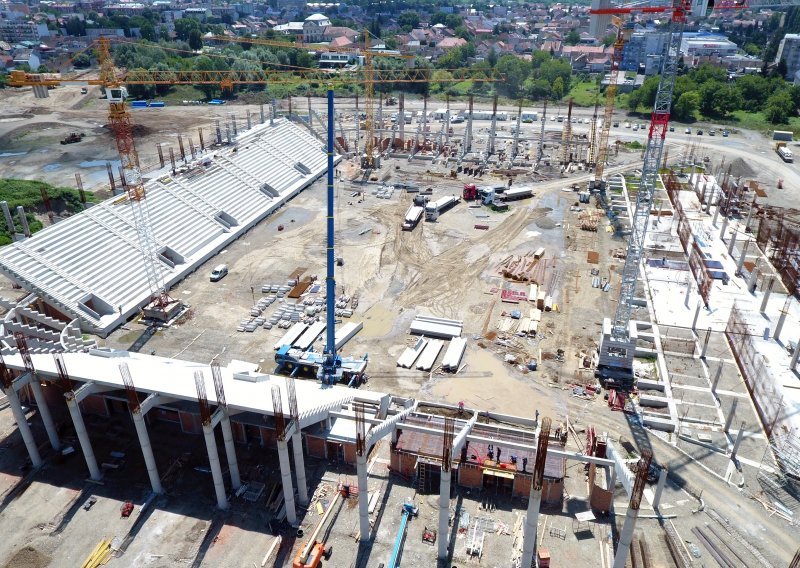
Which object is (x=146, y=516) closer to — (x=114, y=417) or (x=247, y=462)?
(x=247, y=462)

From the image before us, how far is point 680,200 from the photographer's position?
68.1 m

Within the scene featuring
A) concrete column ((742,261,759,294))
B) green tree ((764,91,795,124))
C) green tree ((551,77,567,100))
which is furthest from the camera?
green tree ((551,77,567,100))

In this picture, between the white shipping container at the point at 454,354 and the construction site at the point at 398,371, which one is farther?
the white shipping container at the point at 454,354

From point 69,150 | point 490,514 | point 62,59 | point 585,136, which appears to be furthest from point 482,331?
point 62,59

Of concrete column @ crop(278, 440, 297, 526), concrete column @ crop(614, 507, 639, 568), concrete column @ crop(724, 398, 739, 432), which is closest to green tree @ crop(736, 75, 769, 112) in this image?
concrete column @ crop(724, 398, 739, 432)

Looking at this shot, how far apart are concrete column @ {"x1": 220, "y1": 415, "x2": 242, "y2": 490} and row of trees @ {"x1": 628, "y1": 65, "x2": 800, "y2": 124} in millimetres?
109342

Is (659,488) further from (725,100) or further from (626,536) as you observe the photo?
(725,100)

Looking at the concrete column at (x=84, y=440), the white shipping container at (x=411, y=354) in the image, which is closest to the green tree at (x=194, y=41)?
the white shipping container at (x=411, y=354)

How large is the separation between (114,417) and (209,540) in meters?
11.9

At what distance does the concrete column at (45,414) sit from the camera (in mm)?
28844

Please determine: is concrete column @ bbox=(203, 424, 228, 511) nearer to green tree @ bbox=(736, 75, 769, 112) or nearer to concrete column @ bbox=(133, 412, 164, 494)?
concrete column @ bbox=(133, 412, 164, 494)

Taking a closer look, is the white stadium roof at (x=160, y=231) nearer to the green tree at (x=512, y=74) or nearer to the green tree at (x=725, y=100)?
the green tree at (x=512, y=74)

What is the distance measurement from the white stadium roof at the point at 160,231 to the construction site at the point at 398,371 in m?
0.28

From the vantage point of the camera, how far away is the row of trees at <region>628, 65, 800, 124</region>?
349 feet
